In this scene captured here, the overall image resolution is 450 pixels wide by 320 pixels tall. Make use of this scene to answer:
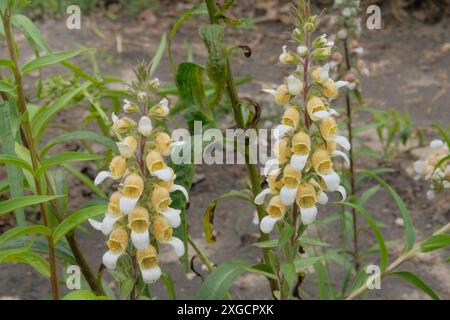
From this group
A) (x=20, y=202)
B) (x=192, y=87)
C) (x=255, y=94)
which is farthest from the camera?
(x=255, y=94)

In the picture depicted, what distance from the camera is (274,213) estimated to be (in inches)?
78.5

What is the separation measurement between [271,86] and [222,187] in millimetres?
1402

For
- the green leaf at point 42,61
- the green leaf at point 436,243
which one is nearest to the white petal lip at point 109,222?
the green leaf at point 42,61

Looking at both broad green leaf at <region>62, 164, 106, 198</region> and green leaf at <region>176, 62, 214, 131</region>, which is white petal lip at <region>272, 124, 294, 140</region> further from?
Result: broad green leaf at <region>62, 164, 106, 198</region>

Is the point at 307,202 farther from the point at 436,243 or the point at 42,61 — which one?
the point at 42,61

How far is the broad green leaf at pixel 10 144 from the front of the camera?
2.05 metres

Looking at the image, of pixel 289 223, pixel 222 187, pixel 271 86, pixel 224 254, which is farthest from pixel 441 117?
pixel 289 223

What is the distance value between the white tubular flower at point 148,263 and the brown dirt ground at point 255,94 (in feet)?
5.46

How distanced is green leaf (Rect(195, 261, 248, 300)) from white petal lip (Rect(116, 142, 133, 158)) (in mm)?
519

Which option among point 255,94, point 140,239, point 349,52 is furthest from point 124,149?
point 255,94

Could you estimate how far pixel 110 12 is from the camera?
7.13 metres

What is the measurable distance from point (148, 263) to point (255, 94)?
3.74 m

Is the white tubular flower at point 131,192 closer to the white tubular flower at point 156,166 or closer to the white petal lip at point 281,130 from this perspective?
the white tubular flower at point 156,166

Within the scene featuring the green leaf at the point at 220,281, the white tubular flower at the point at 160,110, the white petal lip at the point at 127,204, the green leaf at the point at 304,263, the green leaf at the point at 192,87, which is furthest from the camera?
the green leaf at the point at 192,87
